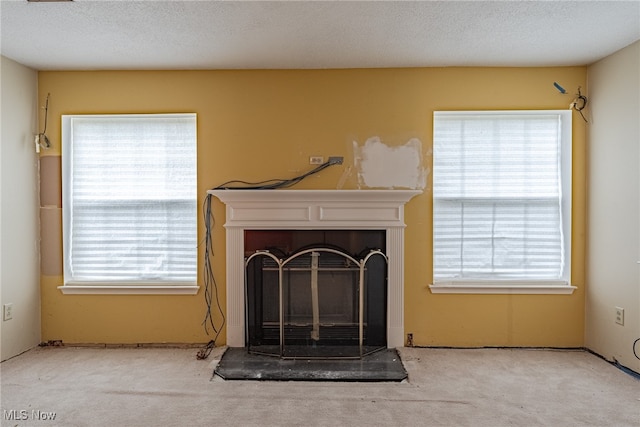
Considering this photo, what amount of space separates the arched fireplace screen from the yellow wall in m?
0.27

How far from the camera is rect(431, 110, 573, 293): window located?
10.3 ft

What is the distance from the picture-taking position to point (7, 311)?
2938 millimetres

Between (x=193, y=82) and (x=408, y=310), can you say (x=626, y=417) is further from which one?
(x=193, y=82)

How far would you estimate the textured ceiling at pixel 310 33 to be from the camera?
2.20 meters

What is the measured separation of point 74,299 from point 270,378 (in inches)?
71.0

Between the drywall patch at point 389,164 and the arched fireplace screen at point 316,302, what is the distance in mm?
564

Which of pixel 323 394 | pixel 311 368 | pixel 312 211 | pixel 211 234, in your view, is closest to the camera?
pixel 323 394

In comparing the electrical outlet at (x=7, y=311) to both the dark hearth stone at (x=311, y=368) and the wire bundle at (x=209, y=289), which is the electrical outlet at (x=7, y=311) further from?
the dark hearth stone at (x=311, y=368)

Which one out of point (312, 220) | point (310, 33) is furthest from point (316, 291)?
point (310, 33)

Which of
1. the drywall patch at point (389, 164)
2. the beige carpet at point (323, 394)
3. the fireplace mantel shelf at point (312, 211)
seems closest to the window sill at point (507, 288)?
the beige carpet at point (323, 394)

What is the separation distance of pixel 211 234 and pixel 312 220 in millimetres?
822

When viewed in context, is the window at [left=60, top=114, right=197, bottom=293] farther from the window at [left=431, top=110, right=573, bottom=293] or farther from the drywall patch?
the window at [left=431, top=110, right=573, bottom=293]

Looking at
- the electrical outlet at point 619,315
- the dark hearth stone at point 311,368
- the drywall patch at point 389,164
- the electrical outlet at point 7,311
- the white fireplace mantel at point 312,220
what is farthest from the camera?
the drywall patch at point 389,164

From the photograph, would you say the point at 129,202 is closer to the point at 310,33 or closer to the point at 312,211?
the point at 312,211
